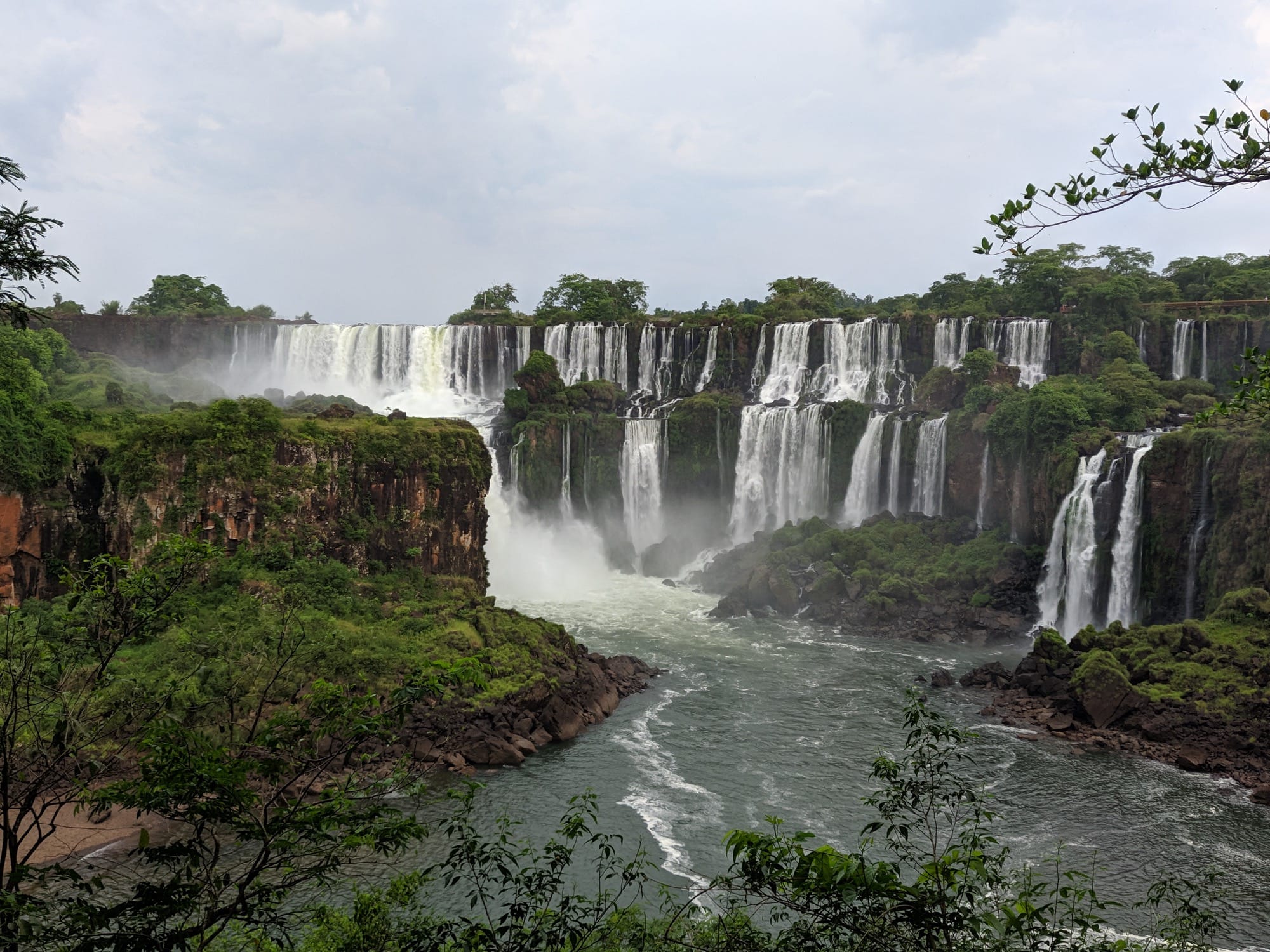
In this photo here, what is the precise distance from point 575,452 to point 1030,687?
952 inches

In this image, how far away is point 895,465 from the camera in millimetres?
40812

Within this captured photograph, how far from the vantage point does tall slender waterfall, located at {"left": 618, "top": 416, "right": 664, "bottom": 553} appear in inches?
1751

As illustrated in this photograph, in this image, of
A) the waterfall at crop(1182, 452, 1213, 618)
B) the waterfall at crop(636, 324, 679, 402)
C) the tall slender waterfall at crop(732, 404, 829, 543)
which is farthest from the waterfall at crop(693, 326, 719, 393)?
the waterfall at crop(1182, 452, 1213, 618)

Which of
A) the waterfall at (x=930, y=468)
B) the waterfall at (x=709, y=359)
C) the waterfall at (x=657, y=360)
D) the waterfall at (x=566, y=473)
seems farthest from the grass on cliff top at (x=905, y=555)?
the waterfall at (x=657, y=360)

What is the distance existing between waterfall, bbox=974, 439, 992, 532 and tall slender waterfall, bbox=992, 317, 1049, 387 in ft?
31.3

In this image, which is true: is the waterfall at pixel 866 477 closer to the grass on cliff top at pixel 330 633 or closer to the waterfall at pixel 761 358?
the waterfall at pixel 761 358

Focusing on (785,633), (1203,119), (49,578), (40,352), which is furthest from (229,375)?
(1203,119)

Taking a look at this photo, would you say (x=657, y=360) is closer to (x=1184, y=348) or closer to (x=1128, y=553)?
(x=1184, y=348)

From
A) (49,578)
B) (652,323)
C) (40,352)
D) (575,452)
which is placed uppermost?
(652,323)

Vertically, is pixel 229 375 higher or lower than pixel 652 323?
lower

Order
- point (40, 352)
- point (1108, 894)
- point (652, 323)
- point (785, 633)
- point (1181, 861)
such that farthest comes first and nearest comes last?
point (652, 323), point (40, 352), point (785, 633), point (1181, 861), point (1108, 894)

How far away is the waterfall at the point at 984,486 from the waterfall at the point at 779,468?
7010 mm

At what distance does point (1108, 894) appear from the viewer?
1495cm

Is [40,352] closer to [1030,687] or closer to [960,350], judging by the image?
[1030,687]
